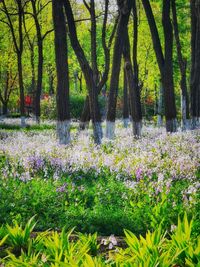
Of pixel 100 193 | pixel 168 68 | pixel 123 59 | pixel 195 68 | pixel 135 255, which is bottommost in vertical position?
pixel 100 193

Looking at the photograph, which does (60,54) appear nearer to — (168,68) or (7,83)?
(168,68)

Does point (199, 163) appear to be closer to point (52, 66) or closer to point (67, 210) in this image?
point (67, 210)

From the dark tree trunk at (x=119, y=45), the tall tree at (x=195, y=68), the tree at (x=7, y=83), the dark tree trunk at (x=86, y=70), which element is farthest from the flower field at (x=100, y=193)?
the tree at (x=7, y=83)

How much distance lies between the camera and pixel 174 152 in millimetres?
13445

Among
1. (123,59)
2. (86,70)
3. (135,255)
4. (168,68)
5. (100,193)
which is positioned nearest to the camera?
(135,255)

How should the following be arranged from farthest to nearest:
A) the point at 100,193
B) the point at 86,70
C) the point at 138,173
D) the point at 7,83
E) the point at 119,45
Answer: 1. the point at 7,83
2. the point at 119,45
3. the point at 86,70
4. the point at 138,173
5. the point at 100,193

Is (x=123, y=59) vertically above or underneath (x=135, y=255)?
above

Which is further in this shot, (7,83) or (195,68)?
(7,83)

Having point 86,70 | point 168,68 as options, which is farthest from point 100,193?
point 168,68

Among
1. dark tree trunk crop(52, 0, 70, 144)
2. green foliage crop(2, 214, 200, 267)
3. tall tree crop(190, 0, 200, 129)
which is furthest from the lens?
tall tree crop(190, 0, 200, 129)

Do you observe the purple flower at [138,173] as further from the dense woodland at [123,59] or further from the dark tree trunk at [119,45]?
the dark tree trunk at [119,45]

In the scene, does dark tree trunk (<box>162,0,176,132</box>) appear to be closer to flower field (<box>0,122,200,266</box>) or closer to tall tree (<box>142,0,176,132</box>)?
tall tree (<box>142,0,176,132</box>)

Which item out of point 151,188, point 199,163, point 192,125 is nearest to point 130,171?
point 199,163

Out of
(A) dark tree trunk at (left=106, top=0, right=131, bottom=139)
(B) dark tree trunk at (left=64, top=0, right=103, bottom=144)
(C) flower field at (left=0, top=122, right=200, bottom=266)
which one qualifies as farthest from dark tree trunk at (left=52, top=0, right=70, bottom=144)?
(C) flower field at (left=0, top=122, right=200, bottom=266)
